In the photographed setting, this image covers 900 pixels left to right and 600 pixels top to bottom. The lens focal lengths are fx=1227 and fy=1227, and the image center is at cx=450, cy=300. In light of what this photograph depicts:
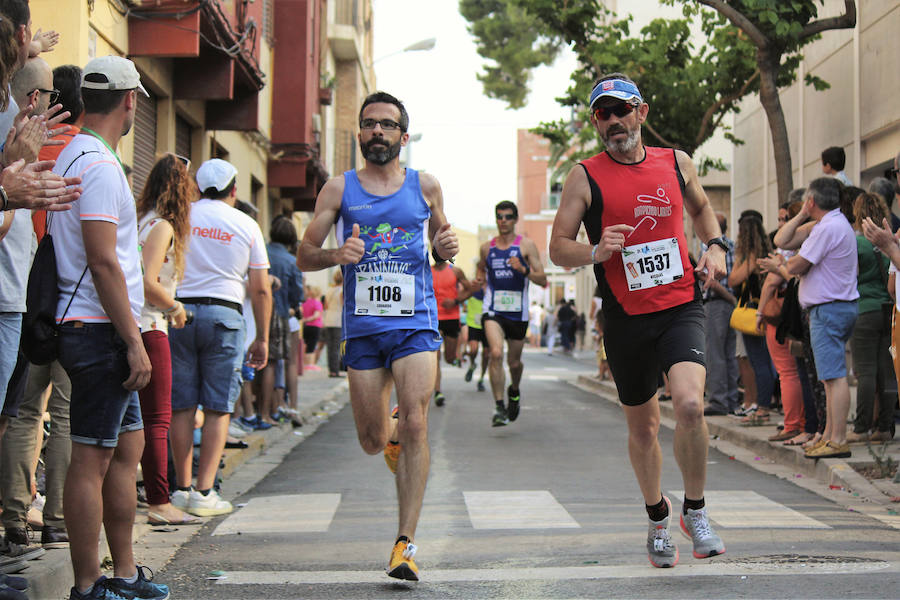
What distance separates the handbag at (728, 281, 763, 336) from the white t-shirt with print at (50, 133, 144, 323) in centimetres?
838

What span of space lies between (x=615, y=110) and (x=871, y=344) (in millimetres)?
5164

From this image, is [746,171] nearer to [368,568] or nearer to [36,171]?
[368,568]

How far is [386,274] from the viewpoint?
597cm

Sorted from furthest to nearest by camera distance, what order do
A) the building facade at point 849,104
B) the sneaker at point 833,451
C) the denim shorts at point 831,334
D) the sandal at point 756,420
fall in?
the building facade at point 849,104
the sandal at point 756,420
the denim shorts at point 831,334
the sneaker at point 833,451

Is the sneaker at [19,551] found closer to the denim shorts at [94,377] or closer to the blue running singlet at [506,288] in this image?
the denim shorts at [94,377]

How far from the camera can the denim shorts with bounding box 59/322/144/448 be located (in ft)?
15.6

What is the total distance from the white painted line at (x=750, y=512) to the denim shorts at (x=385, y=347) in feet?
7.06

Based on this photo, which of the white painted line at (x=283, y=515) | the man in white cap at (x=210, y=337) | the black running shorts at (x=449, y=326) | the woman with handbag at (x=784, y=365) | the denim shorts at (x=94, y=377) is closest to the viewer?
the denim shorts at (x=94, y=377)

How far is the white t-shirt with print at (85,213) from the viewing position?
4.79 metres

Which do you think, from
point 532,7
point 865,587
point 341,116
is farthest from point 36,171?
point 341,116

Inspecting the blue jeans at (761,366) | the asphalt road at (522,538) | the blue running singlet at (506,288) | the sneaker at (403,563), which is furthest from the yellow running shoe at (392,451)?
the blue jeans at (761,366)

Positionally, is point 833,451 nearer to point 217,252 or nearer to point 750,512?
point 750,512

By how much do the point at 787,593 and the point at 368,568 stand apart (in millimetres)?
1951

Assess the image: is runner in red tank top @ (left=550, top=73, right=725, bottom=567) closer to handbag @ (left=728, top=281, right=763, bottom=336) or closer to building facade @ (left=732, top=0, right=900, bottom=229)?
→ handbag @ (left=728, top=281, right=763, bottom=336)
